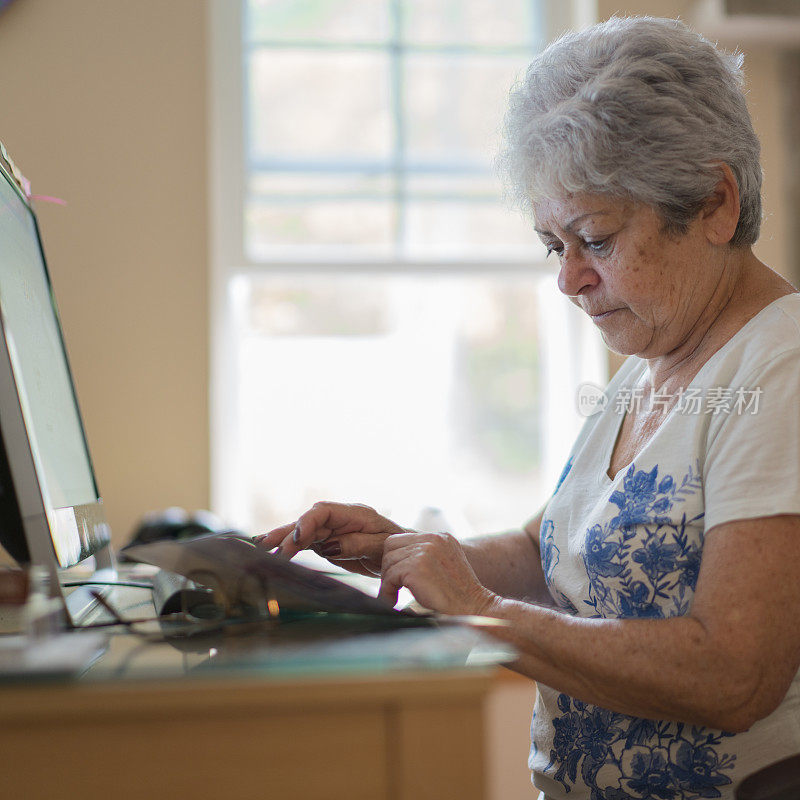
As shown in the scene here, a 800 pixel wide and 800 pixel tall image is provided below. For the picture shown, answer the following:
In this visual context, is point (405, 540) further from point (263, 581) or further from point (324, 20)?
point (324, 20)

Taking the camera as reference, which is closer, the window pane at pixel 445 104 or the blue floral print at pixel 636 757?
the blue floral print at pixel 636 757

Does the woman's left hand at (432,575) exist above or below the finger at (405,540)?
below

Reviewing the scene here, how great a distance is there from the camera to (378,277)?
2.45 meters

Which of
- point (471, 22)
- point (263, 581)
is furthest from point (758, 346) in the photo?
point (471, 22)

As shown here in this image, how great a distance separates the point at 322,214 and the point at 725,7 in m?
1.17

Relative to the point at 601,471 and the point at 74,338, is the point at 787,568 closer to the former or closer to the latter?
the point at 601,471

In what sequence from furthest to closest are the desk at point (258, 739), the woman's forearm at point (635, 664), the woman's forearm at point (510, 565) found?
the woman's forearm at point (510, 565) < the woman's forearm at point (635, 664) < the desk at point (258, 739)

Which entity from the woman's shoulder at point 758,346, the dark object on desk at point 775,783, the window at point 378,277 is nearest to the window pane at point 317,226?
the window at point 378,277

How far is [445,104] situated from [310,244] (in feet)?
1.85

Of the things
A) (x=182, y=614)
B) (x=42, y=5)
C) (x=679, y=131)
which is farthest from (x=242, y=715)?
(x=42, y=5)

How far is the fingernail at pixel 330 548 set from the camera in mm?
1032

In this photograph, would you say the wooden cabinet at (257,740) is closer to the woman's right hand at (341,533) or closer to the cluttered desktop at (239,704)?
the cluttered desktop at (239,704)

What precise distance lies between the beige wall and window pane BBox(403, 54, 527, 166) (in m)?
0.60

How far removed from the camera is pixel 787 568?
0.80 m
